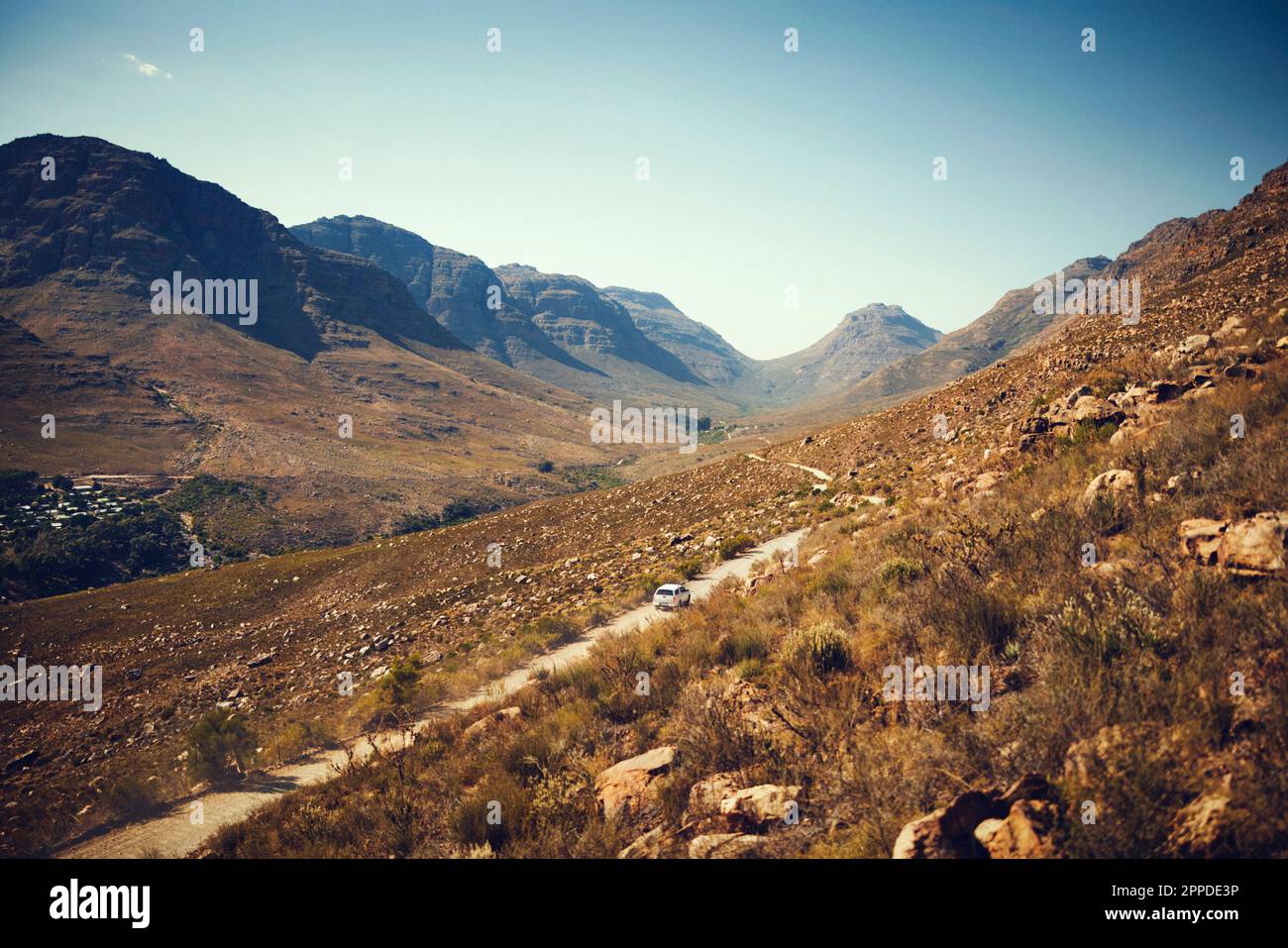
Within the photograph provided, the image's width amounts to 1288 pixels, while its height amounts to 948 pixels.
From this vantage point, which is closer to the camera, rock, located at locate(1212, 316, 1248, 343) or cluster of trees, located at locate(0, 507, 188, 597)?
rock, located at locate(1212, 316, 1248, 343)

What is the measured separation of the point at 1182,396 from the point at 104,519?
7394cm

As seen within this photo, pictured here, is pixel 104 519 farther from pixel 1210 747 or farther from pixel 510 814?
pixel 1210 747

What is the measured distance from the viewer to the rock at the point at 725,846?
408cm

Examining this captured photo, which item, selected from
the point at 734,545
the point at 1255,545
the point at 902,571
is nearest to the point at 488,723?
the point at 902,571

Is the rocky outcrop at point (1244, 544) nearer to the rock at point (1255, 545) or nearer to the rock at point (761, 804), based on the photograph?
the rock at point (1255, 545)

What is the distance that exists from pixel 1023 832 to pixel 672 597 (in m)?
12.2

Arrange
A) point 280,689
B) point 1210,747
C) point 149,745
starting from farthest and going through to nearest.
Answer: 1. point 280,689
2. point 149,745
3. point 1210,747

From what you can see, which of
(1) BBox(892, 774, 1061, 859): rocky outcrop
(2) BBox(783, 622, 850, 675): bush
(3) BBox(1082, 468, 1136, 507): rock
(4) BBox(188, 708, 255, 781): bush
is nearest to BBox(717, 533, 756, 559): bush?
(3) BBox(1082, 468, 1136, 507): rock

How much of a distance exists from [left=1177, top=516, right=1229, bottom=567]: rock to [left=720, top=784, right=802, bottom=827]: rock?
4750 millimetres

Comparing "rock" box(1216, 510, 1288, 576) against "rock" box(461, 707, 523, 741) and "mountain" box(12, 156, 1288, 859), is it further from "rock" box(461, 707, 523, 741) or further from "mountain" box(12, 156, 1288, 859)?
"rock" box(461, 707, 523, 741)

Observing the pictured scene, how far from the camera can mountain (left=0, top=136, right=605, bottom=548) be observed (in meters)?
67.9

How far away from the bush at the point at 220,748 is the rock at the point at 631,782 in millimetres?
9590

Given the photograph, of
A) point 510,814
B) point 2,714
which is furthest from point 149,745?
point 510,814

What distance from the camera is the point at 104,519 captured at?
50312 mm
